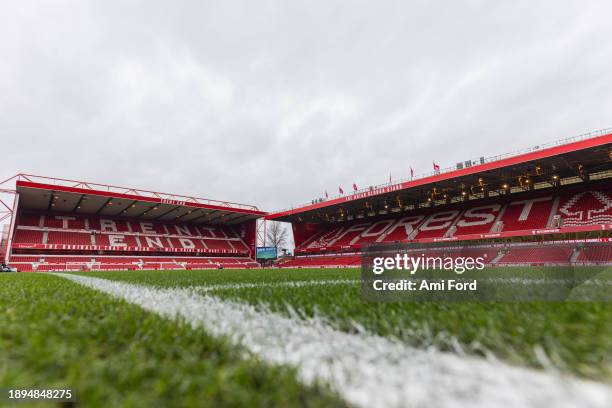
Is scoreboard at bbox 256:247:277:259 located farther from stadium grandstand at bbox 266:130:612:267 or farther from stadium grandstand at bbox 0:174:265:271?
stadium grandstand at bbox 266:130:612:267

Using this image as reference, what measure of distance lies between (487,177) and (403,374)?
21.2 m

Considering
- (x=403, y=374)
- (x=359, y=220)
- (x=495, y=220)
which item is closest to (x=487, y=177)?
(x=495, y=220)

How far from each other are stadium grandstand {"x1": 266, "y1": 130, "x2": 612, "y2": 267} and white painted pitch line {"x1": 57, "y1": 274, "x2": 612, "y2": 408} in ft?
33.2

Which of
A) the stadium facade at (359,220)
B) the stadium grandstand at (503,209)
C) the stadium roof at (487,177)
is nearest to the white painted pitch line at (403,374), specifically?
the stadium grandstand at (503,209)

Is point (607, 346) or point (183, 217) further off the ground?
point (183, 217)

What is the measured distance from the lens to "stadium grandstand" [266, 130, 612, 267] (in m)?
15.3

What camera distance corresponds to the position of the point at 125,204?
26.2 metres

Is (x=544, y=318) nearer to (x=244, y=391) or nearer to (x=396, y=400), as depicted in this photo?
(x=396, y=400)

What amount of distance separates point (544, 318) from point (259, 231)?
34850 mm

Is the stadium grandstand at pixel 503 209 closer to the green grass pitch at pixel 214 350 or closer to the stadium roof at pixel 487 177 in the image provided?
the stadium roof at pixel 487 177

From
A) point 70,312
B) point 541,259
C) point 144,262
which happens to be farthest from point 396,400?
point 144,262

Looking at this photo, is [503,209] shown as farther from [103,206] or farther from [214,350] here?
[103,206]

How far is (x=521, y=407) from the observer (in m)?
0.70

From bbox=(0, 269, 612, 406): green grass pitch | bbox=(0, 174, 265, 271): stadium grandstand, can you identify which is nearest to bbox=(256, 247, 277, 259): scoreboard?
bbox=(0, 174, 265, 271): stadium grandstand
